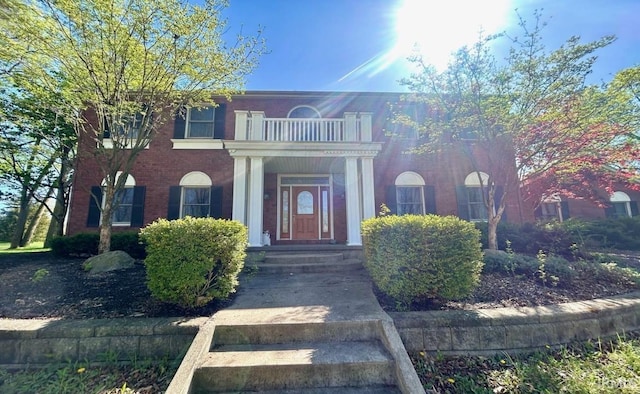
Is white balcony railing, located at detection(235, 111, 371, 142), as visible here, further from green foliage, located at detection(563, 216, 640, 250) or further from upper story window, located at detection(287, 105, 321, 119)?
green foliage, located at detection(563, 216, 640, 250)

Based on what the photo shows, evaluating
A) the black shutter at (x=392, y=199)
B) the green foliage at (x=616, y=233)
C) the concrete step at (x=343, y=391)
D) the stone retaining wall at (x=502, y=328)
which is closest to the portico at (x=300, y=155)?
the black shutter at (x=392, y=199)

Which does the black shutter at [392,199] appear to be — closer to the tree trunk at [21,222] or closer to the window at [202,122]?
the window at [202,122]

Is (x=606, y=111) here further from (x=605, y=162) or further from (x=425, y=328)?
(x=425, y=328)

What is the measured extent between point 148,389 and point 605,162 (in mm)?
→ 10430

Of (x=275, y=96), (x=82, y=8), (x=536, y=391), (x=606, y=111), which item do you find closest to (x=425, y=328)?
(x=536, y=391)

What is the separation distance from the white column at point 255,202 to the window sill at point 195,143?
2.41m

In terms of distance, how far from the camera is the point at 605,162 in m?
6.91

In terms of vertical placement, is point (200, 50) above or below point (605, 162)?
above

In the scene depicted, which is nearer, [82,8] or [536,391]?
[536,391]

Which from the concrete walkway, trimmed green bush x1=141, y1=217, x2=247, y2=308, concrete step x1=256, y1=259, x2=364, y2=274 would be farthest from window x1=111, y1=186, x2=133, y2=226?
the concrete walkway

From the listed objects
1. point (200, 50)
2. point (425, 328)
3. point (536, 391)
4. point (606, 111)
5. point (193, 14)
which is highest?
point (193, 14)

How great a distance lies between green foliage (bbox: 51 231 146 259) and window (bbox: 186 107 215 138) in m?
4.17

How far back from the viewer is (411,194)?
32.2 ft

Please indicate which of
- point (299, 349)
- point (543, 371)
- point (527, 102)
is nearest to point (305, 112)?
point (527, 102)
